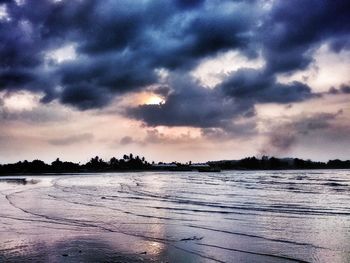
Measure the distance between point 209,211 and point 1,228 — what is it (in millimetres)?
11054

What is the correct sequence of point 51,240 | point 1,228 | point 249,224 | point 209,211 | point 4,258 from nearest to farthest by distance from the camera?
point 4,258, point 51,240, point 1,228, point 249,224, point 209,211

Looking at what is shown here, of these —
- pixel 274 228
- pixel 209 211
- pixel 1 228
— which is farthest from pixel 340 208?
pixel 1 228

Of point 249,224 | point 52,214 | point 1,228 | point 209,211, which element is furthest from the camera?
point 209,211

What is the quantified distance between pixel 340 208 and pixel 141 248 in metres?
16.1

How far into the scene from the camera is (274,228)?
15.7 metres

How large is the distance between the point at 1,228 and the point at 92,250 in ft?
19.5

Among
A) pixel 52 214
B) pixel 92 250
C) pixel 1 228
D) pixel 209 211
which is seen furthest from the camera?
pixel 209 211

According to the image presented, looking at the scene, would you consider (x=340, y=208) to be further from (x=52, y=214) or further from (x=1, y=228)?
(x=1, y=228)

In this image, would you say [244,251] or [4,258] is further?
[244,251]

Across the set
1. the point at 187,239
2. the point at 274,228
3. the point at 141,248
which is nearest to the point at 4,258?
the point at 141,248

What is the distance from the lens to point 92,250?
11281 mm

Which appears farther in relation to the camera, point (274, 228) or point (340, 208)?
point (340, 208)

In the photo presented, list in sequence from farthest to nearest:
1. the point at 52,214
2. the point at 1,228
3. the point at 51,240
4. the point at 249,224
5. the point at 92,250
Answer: the point at 52,214
the point at 249,224
the point at 1,228
the point at 51,240
the point at 92,250

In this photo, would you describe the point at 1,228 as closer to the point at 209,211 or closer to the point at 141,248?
the point at 141,248
